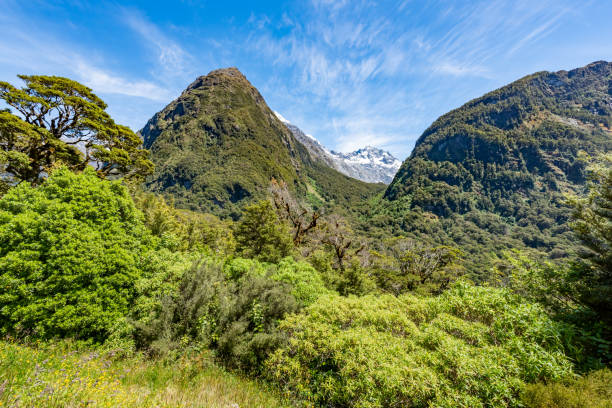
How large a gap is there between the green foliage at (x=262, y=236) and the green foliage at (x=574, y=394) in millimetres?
12935

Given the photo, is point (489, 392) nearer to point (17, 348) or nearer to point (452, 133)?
point (17, 348)

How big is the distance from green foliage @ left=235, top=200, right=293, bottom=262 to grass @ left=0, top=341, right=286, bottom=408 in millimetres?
8823

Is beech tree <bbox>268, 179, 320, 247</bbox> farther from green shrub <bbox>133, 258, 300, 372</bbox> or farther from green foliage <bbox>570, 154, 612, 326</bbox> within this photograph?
green foliage <bbox>570, 154, 612, 326</bbox>

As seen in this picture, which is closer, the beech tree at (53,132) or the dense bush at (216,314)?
the dense bush at (216,314)

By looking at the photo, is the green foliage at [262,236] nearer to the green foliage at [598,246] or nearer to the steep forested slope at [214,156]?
the green foliage at [598,246]

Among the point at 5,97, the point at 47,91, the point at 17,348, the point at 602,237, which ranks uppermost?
the point at 47,91

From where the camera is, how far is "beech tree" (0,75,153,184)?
51.8ft

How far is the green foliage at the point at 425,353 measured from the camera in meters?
4.32

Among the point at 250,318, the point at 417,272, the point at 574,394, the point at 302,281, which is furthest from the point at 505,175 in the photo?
the point at 250,318

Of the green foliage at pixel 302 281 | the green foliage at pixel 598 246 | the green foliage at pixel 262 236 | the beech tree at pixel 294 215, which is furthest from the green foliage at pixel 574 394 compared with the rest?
the beech tree at pixel 294 215

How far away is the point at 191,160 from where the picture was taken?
153 metres

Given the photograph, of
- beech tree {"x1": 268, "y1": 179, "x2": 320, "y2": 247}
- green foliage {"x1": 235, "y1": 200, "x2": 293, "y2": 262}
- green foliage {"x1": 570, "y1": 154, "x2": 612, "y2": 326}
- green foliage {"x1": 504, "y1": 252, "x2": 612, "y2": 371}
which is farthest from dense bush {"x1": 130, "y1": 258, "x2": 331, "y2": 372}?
beech tree {"x1": 268, "y1": 179, "x2": 320, "y2": 247}

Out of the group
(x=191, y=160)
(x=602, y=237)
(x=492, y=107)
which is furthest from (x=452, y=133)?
(x=602, y=237)

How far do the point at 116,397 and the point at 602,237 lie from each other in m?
12.5
